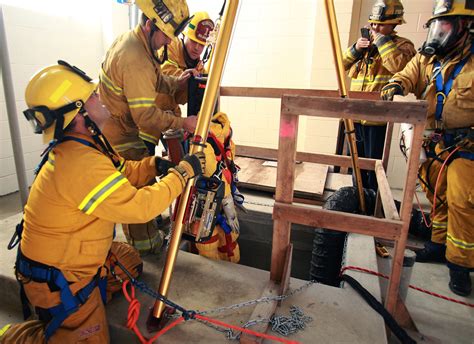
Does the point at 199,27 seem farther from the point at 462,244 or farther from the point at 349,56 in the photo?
the point at 462,244

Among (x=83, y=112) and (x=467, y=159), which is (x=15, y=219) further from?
(x=467, y=159)

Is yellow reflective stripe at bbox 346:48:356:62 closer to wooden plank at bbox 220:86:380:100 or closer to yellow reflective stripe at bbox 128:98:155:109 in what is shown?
wooden plank at bbox 220:86:380:100

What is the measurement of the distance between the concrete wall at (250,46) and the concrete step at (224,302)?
2.93 meters

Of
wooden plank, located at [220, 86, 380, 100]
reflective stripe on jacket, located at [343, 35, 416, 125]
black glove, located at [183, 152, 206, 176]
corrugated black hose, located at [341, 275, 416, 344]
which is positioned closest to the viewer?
black glove, located at [183, 152, 206, 176]

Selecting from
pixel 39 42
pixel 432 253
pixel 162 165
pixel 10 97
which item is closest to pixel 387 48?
pixel 432 253

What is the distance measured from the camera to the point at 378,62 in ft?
11.5

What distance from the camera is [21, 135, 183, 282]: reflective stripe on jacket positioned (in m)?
1.42

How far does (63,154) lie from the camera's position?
1.45 meters

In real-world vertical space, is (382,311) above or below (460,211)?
below

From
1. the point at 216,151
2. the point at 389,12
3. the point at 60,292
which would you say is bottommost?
the point at 60,292

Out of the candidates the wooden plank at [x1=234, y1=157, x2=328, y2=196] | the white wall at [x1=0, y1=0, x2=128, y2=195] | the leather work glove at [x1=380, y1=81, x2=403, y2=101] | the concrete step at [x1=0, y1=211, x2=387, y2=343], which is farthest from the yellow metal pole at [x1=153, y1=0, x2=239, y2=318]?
the white wall at [x1=0, y1=0, x2=128, y2=195]

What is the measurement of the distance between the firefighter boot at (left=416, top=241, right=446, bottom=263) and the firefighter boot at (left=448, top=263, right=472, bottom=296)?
37cm

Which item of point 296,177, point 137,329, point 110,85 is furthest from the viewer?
point 296,177

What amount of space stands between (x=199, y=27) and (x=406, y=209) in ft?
7.06
